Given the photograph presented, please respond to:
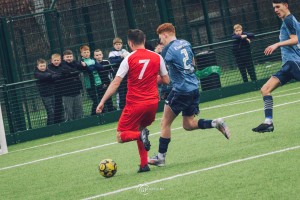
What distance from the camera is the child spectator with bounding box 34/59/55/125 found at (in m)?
19.3

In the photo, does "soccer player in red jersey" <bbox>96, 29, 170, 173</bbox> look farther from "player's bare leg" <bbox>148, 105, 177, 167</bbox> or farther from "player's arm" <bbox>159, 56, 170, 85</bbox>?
"player's bare leg" <bbox>148, 105, 177, 167</bbox>

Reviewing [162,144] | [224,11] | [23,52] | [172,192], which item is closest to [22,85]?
[23,52]

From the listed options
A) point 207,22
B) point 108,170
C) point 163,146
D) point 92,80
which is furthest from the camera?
point 207,22

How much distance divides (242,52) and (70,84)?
479 cm

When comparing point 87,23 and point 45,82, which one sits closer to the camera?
point 45,82

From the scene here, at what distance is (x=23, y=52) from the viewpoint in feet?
66.7

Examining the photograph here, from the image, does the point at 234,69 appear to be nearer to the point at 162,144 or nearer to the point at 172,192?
the point at 162,144

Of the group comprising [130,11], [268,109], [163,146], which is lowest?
[163,146]

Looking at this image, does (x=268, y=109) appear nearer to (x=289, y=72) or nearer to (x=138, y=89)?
(x=289, y=72)

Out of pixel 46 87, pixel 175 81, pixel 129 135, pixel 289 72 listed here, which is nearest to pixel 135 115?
pixel 129 135

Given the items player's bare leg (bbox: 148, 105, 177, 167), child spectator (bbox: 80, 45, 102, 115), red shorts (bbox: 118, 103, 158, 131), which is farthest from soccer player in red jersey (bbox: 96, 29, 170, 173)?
child spectator (bbox: 80, 45, 102, 115)

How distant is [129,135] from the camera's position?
10961 mm

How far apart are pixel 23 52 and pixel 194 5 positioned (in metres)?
4.94

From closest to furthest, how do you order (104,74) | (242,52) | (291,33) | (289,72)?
1. (291,33)
2. (289,72)
3. (104,74)
4. (242,52)
